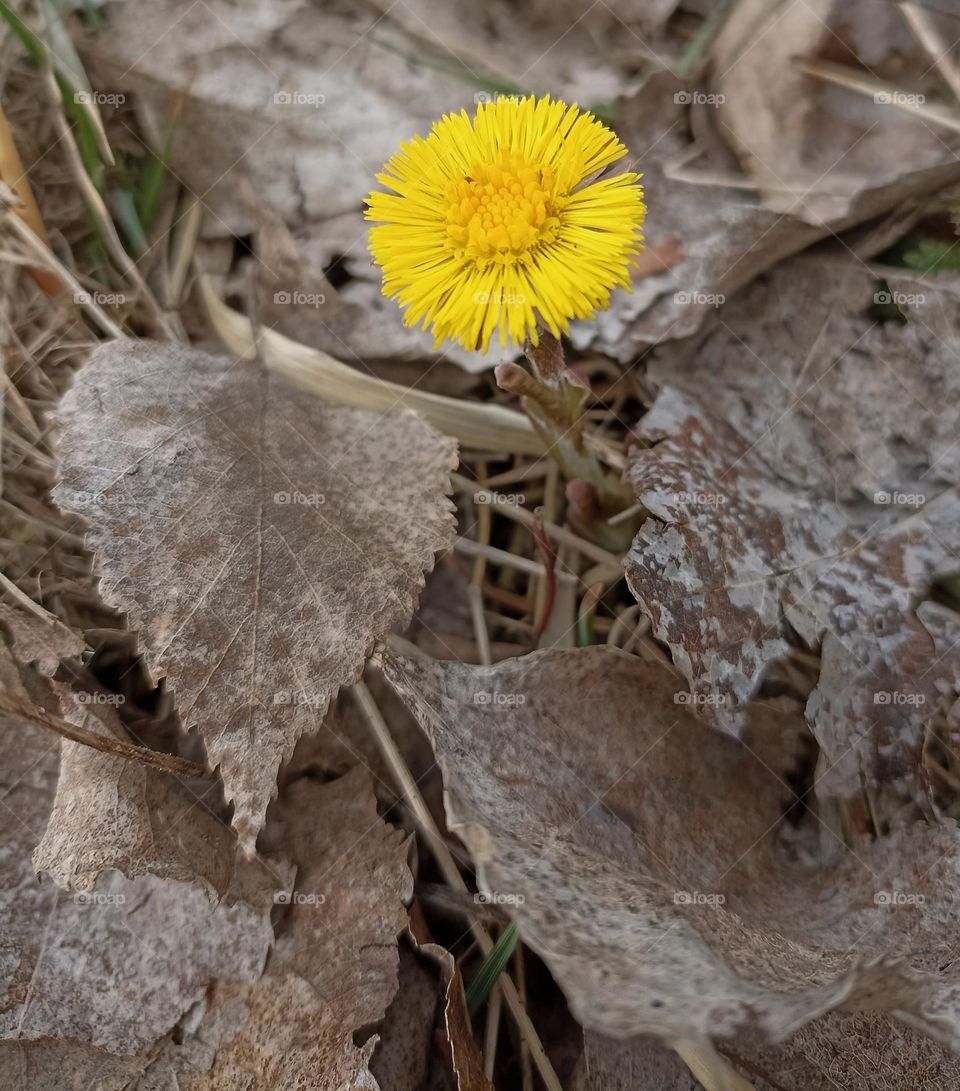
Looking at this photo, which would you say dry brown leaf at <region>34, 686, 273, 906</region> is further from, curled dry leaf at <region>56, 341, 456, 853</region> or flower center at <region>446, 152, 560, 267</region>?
flower center at <region>446, 152, 560, 267</region>

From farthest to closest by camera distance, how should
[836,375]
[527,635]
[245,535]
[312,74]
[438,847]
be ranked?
[312,74]
[527,635]
[836,375]
[438,847]
[245,535]

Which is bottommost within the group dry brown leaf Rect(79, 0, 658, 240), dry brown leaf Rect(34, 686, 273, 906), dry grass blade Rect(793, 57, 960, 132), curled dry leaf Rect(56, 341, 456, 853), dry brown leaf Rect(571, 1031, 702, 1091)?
dry brown leaf Rect(571, 1031, 702, 1091)

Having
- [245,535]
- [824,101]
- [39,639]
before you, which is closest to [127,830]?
[39,639]

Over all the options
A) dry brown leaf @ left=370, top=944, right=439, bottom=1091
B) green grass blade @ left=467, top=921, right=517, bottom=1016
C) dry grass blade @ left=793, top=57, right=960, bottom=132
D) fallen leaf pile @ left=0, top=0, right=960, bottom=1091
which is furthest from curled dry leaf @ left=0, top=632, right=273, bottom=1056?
dry grass blade @ left=793, top=57, right=960, bottom=132

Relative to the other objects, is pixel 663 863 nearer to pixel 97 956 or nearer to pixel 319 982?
pixel 319 982

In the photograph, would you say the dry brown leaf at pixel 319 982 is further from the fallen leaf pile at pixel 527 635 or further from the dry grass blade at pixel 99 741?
the dry grass blade at pixel 99 741

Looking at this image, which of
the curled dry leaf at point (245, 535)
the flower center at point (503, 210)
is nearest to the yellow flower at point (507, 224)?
the flower center at point (503, 210)
